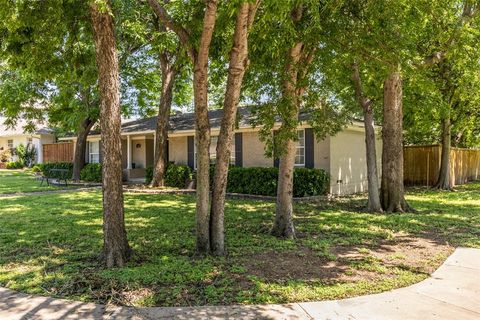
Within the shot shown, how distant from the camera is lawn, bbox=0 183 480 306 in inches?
196

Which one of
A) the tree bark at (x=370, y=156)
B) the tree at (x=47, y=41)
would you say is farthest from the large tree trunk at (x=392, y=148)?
the tree at (x=47, y=41)

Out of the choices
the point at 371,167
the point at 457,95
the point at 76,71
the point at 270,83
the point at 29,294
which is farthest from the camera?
the point at 457,95

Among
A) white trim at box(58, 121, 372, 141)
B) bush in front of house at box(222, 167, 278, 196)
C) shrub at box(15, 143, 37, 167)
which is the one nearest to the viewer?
bush in front of house at box(222, 167, 278, 196)

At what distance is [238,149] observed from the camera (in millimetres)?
18141

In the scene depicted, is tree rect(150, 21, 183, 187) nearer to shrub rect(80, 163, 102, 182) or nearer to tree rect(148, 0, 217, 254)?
shrub rect(80, 163, 102, 182)

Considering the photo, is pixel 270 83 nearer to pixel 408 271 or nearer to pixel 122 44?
pixel 408 271

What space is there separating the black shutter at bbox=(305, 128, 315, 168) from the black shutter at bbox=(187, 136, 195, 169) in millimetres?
5926

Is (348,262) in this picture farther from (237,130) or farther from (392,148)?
(237,130)

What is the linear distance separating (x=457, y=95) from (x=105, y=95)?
1769 centimetres

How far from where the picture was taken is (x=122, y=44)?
1631 centimetres

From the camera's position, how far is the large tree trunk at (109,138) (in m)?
6.01

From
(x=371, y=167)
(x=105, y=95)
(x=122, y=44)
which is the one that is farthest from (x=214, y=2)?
(x=122, y=44)

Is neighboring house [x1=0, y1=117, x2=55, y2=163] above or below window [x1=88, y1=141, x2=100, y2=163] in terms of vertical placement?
above

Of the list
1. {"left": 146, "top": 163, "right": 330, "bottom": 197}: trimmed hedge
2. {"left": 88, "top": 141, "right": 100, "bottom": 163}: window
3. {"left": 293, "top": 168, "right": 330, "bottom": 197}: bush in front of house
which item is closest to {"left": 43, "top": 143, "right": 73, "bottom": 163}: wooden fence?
{"left": 88, "top": 141, "right": 100, "bottom": 163}: window
